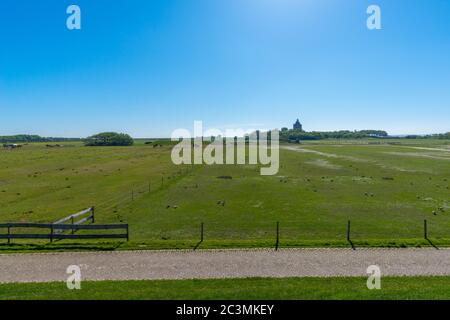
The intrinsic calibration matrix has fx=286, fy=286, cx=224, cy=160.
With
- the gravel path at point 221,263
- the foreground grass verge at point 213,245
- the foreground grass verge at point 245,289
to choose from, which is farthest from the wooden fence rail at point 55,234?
the foreground grass verge at point 245,289

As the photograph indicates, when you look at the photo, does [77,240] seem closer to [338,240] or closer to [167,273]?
[167,273]

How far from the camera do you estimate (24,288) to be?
12.0m

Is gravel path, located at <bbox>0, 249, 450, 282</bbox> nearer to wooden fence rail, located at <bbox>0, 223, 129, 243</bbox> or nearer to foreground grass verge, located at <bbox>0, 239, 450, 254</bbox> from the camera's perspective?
foreground grass verge, located at <bbox>0, 239, 450, 254</bbox>

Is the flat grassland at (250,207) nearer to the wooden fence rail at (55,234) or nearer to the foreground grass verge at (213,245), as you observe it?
the foreground grass verge at (213,245)

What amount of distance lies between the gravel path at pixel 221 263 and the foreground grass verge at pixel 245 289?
0.81 m

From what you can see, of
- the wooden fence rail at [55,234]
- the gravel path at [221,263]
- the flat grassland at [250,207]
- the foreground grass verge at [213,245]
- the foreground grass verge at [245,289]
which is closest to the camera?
the foreground grass verge at [245,289]

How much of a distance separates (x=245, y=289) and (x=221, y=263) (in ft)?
10.7

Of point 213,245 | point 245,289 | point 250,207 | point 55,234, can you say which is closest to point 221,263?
point 213,245

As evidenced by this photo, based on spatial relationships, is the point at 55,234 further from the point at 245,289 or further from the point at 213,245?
the point at 245,289

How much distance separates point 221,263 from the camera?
14734 mm

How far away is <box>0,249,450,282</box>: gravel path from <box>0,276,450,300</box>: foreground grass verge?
0.81 m

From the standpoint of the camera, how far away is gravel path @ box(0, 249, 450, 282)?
13516 millimetres

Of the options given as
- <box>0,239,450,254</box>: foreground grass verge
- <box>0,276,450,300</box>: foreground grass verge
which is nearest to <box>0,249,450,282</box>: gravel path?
<box>0,239,450,254</box>: foreground grass verge

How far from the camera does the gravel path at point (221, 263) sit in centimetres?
1352
